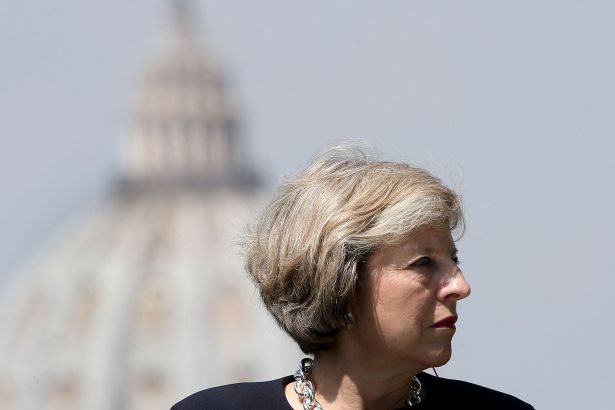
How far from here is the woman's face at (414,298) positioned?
4.12 meters

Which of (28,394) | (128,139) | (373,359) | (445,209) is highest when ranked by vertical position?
(445,209)

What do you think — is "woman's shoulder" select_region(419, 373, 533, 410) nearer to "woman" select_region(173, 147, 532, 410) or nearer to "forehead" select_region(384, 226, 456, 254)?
"woman" select_region(173, 147, 532, 410)

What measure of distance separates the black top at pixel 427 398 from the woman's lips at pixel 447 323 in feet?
0.40

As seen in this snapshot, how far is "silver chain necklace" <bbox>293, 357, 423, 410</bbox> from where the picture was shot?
13.9 feet

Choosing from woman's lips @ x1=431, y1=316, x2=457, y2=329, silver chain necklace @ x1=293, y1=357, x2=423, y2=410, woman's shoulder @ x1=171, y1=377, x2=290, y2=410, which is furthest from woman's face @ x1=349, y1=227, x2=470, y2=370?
woman's shoulder @ x1=171, y1=377, x2=290, y2=410

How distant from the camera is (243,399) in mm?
4238

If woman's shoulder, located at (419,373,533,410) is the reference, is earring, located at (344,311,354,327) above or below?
above

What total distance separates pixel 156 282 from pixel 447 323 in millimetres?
82420

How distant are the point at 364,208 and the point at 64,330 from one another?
A: 83.3 meters

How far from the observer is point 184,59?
314ft

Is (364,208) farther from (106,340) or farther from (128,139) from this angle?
(128,139)

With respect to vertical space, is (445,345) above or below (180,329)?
above

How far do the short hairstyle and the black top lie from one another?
0.11m

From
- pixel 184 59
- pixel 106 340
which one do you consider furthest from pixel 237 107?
pixel 106 340
